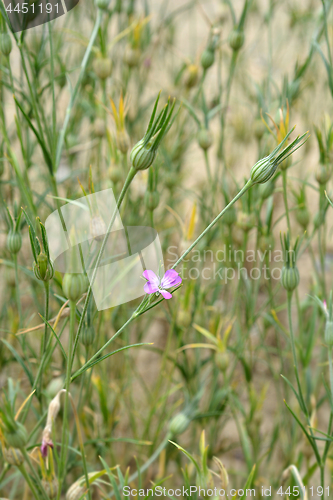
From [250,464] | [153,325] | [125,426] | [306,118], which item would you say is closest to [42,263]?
[250,464]

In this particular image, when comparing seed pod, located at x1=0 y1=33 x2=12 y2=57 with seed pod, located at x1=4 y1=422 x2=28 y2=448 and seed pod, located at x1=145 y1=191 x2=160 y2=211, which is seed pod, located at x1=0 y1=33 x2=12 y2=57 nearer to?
seed pod, located at x1=145 y1=191 x2=160 y2=211

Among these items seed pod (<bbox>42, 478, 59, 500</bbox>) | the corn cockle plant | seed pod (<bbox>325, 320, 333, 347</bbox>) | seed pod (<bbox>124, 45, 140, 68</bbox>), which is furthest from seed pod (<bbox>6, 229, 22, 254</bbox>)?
seed pod (<bbox>124, 45, 140, 68</bbox>)

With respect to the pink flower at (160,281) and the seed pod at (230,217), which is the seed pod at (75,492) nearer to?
the pink flower at (160,281)

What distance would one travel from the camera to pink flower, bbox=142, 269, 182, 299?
1.19 ft

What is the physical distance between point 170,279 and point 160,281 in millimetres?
12

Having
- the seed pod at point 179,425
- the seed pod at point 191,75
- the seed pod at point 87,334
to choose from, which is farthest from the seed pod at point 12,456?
the seed pod at point 191,75

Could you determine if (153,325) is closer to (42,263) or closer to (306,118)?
(306,118)

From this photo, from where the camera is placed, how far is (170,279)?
371 mm

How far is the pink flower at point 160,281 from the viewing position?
0.36 metres

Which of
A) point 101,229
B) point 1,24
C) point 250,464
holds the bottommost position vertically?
point 250,464

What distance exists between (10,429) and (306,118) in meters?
1.15

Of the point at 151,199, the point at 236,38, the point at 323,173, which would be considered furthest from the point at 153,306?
the point at 236,38

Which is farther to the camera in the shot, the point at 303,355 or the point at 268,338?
the point at 268,338

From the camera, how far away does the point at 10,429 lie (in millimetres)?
380
